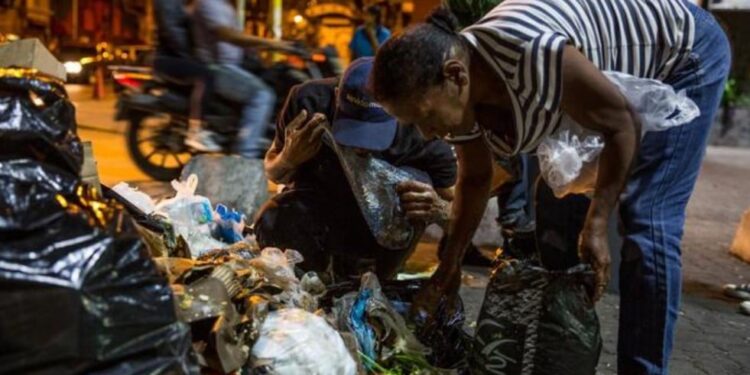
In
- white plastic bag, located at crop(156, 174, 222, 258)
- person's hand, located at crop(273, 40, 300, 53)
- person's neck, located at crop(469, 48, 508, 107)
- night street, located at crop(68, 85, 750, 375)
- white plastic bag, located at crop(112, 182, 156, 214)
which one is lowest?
night street, located at crop(68, 85, 750, 375)

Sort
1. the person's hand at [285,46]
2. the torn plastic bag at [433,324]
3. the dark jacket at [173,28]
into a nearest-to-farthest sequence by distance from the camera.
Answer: the torn plastic bag at [433,324], the dark jacket at [173,28], the person's hand at [285,46]

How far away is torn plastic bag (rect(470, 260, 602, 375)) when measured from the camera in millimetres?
2215

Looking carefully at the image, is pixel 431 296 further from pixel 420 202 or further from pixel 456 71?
pixel 456 71

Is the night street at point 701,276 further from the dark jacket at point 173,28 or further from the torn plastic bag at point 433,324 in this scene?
the dark jacket at point 173,28

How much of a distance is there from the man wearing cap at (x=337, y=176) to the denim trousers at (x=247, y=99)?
2.46 metres

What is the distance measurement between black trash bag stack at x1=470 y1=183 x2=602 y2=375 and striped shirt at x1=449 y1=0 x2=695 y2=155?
1.12 ft

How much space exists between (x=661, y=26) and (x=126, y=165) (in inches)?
213

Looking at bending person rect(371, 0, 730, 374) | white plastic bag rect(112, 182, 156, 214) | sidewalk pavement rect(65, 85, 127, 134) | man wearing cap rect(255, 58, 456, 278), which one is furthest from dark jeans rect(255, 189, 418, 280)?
sidewalk pavement rect(65, 85, 127, 134)

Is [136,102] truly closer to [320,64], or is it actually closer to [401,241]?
[320,64]

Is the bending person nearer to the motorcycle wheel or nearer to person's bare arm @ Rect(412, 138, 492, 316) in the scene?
person's bare arm @ Rect(412, 138, 492, 316)

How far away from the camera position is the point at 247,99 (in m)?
5.54

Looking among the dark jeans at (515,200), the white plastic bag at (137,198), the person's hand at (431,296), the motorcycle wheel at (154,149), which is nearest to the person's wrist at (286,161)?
the white plastic bag at (137,198)

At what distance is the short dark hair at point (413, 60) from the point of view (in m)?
1.95

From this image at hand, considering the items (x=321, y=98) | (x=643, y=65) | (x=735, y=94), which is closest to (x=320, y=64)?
(x=321, y=98)
